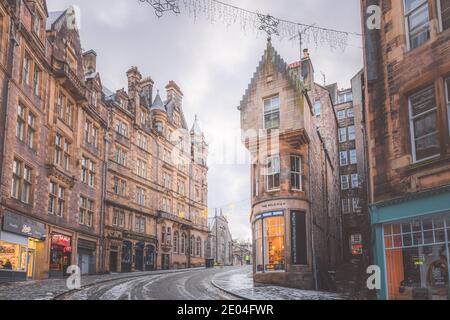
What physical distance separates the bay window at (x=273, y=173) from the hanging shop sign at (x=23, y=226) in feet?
42.3

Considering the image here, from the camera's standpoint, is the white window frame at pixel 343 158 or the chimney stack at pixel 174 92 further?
the chimney stack at pixel 174 92

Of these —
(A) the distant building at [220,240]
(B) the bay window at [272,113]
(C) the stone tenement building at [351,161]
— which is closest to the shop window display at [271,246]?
(B) the bay window at [272,113]

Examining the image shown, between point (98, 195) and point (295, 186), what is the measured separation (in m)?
19.7

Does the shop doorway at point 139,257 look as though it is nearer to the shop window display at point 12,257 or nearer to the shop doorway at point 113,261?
the shop doorway at point 113,261

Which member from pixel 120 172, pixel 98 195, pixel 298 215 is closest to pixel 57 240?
pixel 98 195

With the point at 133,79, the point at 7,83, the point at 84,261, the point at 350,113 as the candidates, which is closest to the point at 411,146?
the point at 7,83

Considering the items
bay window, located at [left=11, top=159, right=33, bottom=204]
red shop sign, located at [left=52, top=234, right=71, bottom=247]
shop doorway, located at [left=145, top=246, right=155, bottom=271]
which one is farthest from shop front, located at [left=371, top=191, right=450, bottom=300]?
shop doorway, located at [left=145, top=246, right=155, bottom=271]

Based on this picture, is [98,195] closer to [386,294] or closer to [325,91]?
[325,91]

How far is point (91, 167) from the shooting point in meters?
37.0

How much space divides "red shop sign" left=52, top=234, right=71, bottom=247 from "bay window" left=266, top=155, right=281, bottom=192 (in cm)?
1438

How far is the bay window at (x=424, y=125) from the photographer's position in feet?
43.0

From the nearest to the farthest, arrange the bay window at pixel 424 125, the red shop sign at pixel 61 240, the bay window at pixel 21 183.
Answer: the bay window at pixel 424 125
the bay window at pixel 21 183
the red shop sign at pixel 61 240

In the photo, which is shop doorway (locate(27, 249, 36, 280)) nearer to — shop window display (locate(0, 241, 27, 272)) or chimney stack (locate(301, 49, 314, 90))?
shop window display (locate(0, 241, 27, 272))

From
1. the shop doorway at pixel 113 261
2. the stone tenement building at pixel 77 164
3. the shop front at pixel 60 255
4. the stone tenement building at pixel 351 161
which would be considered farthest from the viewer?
the stone tenement building at pixel 351 161
